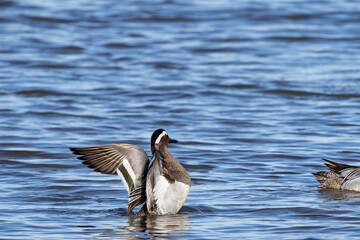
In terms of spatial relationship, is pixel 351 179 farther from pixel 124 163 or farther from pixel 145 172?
pixel 124 163

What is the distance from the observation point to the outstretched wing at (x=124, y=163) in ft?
22.5

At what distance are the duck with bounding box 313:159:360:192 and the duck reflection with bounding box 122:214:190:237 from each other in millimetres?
1717

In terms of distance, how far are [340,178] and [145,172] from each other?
2.18 m

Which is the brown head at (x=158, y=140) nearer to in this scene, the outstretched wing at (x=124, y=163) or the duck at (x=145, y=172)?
the duck at (x=145, y=172)

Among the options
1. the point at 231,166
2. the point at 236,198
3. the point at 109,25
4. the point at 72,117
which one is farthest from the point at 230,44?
the point at 236,198

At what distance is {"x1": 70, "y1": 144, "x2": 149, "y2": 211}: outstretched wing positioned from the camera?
6.87 metres

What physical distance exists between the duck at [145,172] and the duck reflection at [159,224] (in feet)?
0.22

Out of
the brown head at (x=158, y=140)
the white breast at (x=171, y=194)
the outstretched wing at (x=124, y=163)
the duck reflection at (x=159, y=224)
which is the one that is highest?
the brown head at (x=158, y=140)

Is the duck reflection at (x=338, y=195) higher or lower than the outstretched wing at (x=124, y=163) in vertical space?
lower

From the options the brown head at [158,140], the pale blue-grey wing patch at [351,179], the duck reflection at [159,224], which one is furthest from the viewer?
the pale blue-grey wing patch at [351,179]

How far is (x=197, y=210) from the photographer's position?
7270 millimetres

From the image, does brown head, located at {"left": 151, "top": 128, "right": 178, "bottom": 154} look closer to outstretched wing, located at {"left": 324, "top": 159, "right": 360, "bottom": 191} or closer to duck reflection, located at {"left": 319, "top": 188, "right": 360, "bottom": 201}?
duck reflection, located at {"left": 319, "top": 188, "right": 360, "bottom": 201}

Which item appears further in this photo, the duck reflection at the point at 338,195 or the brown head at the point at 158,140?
the duck reflection at the point at 338,195

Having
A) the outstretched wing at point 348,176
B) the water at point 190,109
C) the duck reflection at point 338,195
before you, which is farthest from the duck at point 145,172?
the outstretched wing at point 348,176
